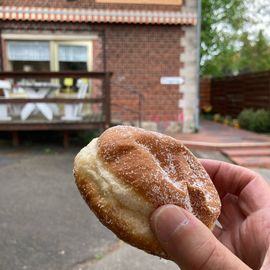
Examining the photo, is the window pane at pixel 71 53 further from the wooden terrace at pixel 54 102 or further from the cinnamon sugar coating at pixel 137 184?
the cinnamon sugar coating at pixel 137 184

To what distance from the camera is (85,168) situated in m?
1.54

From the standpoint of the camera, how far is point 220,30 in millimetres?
21031

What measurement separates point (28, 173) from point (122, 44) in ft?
17.7

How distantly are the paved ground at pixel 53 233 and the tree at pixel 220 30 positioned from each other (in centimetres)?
1551

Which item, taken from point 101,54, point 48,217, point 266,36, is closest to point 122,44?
point 101,54

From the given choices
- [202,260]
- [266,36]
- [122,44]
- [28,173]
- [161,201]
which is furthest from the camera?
[266,36]

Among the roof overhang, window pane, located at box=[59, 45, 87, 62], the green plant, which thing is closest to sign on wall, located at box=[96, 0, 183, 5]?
the roof overhang

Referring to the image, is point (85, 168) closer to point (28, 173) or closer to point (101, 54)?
point (28, 173)

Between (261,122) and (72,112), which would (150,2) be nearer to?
(72,112)

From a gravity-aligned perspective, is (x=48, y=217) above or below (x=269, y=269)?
below

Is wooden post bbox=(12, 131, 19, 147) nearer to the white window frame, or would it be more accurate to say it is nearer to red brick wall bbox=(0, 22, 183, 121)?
the white window frame

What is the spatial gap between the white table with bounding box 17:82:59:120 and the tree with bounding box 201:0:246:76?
40.4 ft

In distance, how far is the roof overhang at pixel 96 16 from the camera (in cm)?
995

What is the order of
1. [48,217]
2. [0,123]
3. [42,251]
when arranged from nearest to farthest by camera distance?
[42,251], [48,217], [0,123]
